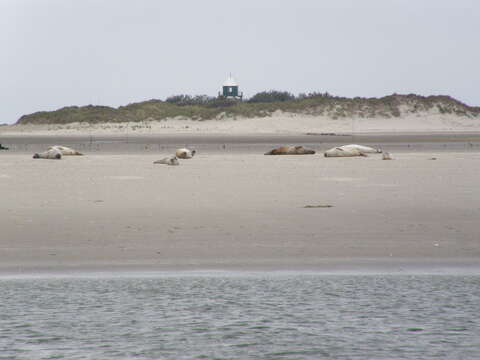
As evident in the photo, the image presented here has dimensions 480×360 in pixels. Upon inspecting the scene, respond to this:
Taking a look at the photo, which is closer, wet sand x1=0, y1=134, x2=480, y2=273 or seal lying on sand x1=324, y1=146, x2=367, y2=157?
wet sand x1=0, y1=134, x2=480, y2=273

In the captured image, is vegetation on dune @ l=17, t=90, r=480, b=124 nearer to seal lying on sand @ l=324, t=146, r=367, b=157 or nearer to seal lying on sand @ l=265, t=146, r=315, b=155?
seal lying on sand @ l=265, t=146, r=315, b=155

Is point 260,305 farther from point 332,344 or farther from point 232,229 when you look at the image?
point 232,229

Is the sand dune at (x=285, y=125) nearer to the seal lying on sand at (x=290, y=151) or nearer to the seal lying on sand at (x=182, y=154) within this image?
the seal lying on sand at (x=290, y=151)

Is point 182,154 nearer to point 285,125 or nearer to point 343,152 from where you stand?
point 343,152

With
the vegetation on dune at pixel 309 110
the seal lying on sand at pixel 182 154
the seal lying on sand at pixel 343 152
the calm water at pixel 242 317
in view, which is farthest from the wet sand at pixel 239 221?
the vegetation on dune at pixel 309 110

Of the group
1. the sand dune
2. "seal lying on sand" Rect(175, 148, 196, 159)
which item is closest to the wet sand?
"seal lying on sand" Rect(175, 148, 196, 159)

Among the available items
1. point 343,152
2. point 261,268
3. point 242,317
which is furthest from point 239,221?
point 343,152

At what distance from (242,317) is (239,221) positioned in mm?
4152

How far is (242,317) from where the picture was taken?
679cm

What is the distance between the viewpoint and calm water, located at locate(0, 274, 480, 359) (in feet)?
19.4

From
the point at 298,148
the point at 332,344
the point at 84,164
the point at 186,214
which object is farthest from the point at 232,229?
the point at 298,148

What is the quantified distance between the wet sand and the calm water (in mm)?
625

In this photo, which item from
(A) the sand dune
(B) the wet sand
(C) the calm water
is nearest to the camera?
(C) the calm water

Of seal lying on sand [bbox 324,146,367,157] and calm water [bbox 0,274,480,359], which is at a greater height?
seal lying on sand [bbox 324,146,367,157]
